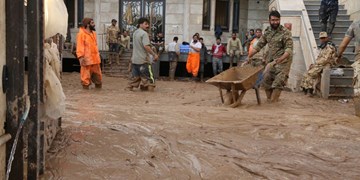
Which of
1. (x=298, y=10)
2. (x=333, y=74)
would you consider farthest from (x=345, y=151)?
(x=298, y=10)

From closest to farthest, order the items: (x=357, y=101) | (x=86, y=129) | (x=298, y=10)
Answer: (x=86, y=129)
(x=357, y=101)
(x=298, y=10)

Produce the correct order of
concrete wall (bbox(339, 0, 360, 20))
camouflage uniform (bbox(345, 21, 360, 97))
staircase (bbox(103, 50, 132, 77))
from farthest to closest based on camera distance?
staircase (bbox(103, 50, 132, 77))
concrete wall (bbox(339, 0, 360, 20))
camouflage uniform (bbox(345, 21, 360, 97))

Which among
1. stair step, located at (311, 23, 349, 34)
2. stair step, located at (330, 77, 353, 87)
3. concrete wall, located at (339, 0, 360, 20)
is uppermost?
concrete wall, located at (339, 0, 360, 20)

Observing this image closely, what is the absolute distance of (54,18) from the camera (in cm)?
342

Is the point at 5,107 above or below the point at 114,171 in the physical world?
above

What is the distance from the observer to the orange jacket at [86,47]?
9.74m

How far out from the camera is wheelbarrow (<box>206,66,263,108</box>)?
752 centimetres

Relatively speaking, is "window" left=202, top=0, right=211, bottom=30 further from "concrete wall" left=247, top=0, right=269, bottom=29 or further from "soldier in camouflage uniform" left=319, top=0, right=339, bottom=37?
"soldier in camouflage uniform" left=319, top=0, right=339, bottom=37

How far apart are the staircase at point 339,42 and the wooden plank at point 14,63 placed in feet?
29.3

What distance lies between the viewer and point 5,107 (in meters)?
2.72

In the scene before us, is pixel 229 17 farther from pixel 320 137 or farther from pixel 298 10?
pixel 320 137

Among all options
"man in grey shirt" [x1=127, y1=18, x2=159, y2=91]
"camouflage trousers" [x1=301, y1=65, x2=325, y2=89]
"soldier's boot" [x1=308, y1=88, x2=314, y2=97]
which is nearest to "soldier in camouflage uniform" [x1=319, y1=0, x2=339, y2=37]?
"camouflage trousers" [x1=301, y1=65, x2=325, y2=89]

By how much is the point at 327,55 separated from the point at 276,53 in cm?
267

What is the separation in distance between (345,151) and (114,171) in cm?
234
